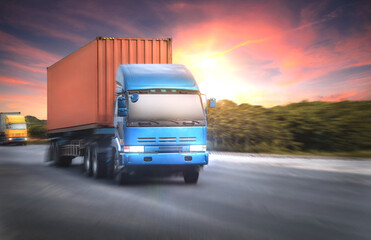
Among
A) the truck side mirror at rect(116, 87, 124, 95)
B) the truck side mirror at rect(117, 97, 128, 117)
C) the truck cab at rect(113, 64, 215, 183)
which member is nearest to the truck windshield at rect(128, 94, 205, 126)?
the truck cab at rect(113, 64, 215, 183)

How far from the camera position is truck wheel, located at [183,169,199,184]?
10773 millimetres

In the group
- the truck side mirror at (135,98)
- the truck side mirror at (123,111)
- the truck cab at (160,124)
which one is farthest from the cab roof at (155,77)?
the truck side mirror at (123,111)

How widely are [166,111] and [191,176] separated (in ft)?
6.42

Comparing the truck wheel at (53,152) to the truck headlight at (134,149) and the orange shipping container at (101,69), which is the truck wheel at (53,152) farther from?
the truck headlight at (134,149)

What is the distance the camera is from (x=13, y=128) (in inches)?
1545

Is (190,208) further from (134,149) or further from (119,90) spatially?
(119,90)

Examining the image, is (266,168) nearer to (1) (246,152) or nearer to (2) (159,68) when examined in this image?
(2) (159,68)

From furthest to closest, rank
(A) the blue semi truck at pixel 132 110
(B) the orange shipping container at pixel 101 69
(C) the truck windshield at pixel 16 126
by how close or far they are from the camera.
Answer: (C) the truck windshield at pixel 16 126 < (B) the orange shipping container at pixel 101 69 < (A) the blue semi truck at pixel 132 110

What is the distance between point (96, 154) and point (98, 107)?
140 centimetres

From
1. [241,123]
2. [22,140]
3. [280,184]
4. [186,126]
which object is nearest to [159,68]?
[186,126]

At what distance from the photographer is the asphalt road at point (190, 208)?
218 inches

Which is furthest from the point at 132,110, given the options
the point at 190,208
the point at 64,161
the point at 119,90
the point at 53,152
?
the point at 53,152

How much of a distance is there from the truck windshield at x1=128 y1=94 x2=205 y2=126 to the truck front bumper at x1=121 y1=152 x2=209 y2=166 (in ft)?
2.42

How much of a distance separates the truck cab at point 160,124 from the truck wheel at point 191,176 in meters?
0.06
